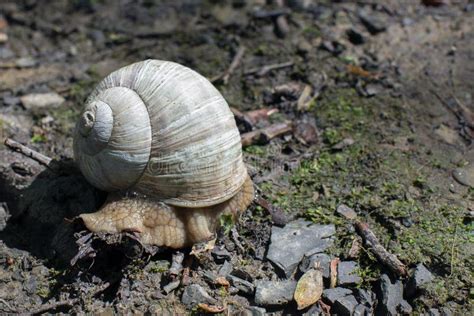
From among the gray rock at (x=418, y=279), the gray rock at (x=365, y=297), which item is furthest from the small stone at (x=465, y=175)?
the gray rock at (x=365, y=297)

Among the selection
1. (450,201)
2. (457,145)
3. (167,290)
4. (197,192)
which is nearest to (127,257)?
(167,290)

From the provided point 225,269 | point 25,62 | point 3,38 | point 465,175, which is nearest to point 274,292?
point 225,269

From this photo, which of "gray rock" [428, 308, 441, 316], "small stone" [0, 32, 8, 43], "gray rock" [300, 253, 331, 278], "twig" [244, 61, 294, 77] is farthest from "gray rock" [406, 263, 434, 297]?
"small stone" [0, 32, 8, 43]

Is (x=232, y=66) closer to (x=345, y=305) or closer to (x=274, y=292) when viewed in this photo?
(x=274, y=292)

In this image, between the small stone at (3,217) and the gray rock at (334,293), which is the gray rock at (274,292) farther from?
the small stone at (3,217)

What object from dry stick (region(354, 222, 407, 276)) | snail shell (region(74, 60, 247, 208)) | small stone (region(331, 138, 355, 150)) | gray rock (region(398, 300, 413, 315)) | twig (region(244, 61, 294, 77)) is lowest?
gray rock (region(398, 300, 413, 315))

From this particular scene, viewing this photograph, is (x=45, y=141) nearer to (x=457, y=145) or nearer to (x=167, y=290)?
(x=167, y=290)

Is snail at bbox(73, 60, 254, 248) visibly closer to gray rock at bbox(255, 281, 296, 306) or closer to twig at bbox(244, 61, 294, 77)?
gray rock at bbox(255, 281, 296, 306)
